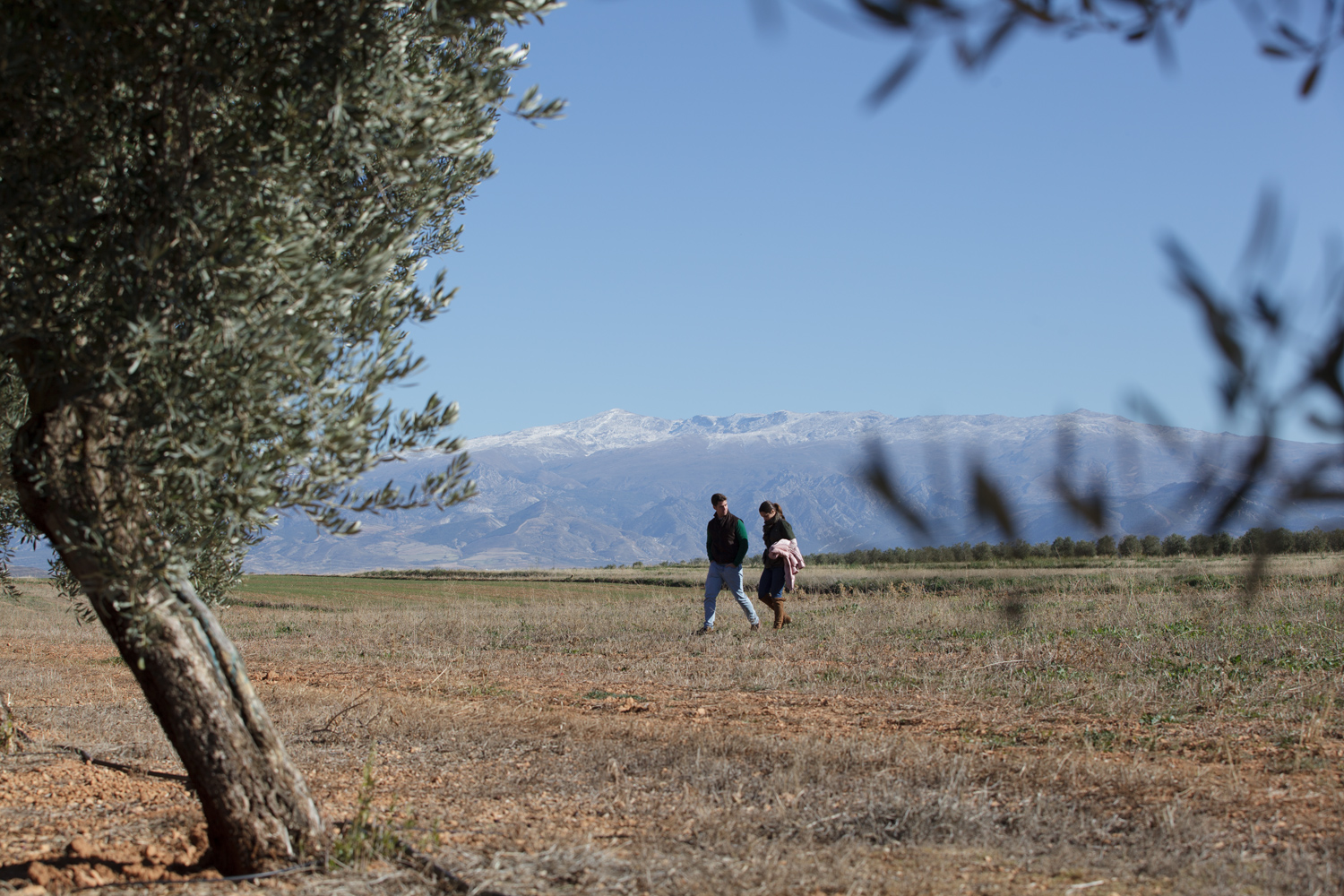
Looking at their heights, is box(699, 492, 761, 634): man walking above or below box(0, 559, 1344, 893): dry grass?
above

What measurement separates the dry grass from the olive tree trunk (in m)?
0.66

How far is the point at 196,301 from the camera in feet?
16.7

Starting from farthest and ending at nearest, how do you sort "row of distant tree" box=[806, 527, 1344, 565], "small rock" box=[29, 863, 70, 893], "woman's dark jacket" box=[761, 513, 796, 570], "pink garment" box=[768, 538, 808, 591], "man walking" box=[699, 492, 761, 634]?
1. "woman's dark jacket" box=[761, 513, 796, 570]
2. "pink garment" box=[768, 538, 808, 591]
3. "man walking" box=[699, 492, 761, 634]
4. "small rock" box=[29, 863, 70, 893]
5. "row of distant tree" box=[806, 527, 1344, 565]

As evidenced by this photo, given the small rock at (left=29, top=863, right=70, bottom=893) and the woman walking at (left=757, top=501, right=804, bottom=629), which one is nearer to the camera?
the small rock at (left=29, top=863, right=70, bottom=893)

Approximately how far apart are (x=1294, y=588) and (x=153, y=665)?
20.6 meters

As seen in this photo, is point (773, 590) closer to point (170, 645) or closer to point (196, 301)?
point (170, 645)

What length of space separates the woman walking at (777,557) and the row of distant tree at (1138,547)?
15.6 meters

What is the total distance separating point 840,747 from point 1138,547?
21.3ft

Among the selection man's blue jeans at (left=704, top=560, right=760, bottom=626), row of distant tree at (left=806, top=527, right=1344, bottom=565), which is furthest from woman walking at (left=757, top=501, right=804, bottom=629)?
row of distant tree at (left=806, top=527, right=1344, bottom=565)

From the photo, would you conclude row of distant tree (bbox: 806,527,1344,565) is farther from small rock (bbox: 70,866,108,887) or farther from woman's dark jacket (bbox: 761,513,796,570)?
woman's dark jacket (bbox: 761,513,796,570)

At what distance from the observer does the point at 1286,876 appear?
16.2 ft

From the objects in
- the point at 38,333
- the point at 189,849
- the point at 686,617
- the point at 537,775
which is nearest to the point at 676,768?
the point at 537,775

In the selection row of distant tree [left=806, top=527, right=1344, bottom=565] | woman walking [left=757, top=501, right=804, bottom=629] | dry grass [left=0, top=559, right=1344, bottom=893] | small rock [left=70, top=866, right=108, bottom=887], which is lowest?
dry grass [left=0, top=559, right=1344, bottom=893]

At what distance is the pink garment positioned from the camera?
18.0m
